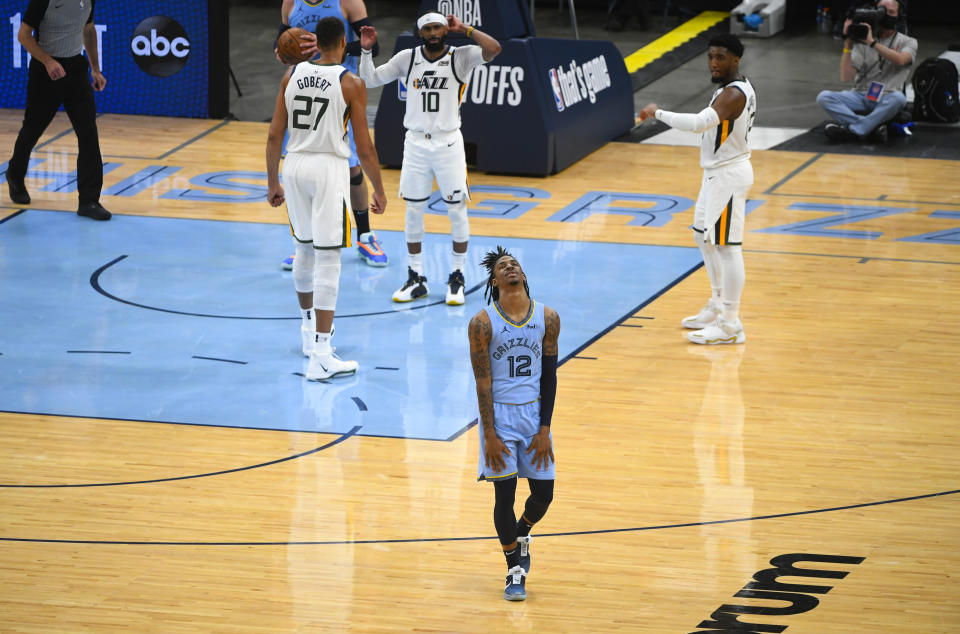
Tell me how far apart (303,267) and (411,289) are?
5.07 feet

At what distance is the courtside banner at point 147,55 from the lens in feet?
51.9

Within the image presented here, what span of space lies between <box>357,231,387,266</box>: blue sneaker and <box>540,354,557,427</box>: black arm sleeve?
5453 millimetres

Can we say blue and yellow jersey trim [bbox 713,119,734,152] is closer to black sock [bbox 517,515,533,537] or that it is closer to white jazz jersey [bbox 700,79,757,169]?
white jazz jersey [bbox 700,79,757,169]

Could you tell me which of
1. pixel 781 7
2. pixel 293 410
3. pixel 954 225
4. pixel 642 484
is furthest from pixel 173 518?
pixel 781 7

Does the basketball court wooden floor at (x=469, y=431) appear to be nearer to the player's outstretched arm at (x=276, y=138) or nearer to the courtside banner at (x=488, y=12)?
the player's outstretched arm at (x=276, y=138)

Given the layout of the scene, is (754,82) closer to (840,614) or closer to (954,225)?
(954,225)

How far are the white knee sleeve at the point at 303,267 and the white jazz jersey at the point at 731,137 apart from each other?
8.33 ft

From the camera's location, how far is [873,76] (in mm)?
14805

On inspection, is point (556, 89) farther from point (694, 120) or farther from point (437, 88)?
point (694, 120)

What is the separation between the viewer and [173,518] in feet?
22.6

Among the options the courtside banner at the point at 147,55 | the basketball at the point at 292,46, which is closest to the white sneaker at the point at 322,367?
the basketball at the point at 292,46

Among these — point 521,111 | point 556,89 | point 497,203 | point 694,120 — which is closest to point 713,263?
point 694,120

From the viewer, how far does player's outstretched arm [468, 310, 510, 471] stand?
581 cm

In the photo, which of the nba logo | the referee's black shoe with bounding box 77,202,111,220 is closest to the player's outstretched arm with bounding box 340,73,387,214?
the referee's black shoe with bounding box 77,202,111,220
